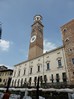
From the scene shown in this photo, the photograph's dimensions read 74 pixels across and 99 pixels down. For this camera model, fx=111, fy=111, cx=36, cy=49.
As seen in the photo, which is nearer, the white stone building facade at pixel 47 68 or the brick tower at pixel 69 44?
the brick tower at pixel 69 44

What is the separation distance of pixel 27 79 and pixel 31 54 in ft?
36.3

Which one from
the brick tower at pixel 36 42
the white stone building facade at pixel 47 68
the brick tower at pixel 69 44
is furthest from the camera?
the brick tower at pixel 36 42

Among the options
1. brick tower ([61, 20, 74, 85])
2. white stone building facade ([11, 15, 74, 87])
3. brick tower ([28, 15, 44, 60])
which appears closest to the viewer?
brick tower ([61, 20, 74, 85])

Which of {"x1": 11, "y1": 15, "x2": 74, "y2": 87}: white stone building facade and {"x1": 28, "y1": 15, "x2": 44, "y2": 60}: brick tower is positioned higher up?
{"x1": 28, "y1": 15, "x2": 44, "y2": 60}: brick tower

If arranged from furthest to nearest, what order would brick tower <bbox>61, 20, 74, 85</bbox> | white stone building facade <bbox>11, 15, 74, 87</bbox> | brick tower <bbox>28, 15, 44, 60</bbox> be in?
brick tower <bbox>28, 15, 44, 60</bbox> → white stone building facade <bbox>11, 15, 74, 87</bbox> → brick tower <bbox>61, 20, 74, 85</bbox>

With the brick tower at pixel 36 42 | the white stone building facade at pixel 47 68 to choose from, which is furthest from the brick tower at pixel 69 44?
the brick tower at pixel 36 42

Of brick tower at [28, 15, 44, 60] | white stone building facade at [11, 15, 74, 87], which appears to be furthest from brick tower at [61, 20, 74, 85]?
brick tower at [28, 15, 44, 60]

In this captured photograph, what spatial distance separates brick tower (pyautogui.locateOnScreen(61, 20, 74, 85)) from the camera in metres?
22.4

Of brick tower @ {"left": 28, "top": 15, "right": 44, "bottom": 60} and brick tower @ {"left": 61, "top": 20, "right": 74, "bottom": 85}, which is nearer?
brick tower @ {"left": 61, "top": 20, "right": 74, "bottom": 85}

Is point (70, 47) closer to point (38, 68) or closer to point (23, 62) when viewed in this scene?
point (38, 68)

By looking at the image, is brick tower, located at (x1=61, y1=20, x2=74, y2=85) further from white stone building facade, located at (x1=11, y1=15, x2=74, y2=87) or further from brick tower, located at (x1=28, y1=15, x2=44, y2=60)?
brick tower, located at (x1=28, y1=15, x2=44, y2=60)

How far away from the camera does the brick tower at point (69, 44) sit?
73.4 feet

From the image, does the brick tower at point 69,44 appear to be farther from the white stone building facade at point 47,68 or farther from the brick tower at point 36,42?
the brick tower at point 36,42

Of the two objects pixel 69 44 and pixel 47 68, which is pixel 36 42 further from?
pixel 69 44
